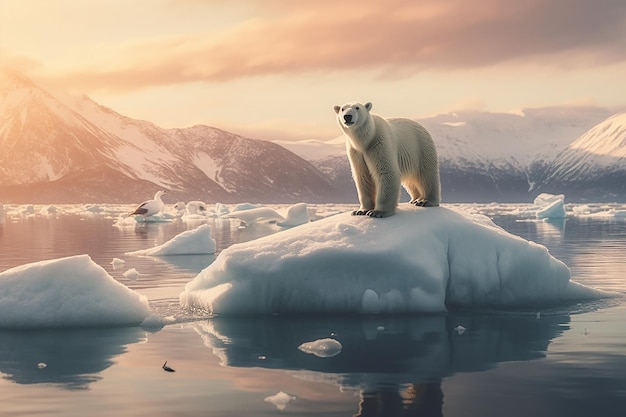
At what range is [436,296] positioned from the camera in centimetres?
1437

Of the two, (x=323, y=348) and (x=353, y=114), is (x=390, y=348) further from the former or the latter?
(x=353, y=114)

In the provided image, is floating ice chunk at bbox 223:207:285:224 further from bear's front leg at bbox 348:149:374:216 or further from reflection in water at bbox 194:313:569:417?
reflection in water at bbox 194:313:569:417

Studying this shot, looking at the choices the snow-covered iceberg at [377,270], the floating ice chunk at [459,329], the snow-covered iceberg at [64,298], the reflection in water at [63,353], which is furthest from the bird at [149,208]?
the floating ice chunk at [459,329]

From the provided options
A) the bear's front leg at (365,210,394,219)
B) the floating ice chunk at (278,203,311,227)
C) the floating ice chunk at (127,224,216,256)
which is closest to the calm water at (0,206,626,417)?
the bear's front leg at (365,210,394,219)

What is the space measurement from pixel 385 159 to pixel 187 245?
1614cm

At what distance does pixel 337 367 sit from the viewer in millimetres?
10344

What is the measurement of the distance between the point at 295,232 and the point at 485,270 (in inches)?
144

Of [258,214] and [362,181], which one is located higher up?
[362,181]

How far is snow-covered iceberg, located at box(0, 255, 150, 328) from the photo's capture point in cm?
1328

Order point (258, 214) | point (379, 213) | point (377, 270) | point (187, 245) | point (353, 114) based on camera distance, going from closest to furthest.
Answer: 1. point (377, 270)
2. point (353, 114)
3. point (379, 213)
4. point (187, 245)
5. point (258, 214)

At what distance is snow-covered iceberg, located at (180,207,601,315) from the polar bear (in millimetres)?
632

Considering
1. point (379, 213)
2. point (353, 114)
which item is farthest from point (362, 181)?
point (353, 114)

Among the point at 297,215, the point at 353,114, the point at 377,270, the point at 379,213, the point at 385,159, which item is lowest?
the point at 297,215

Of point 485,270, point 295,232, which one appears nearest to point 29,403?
point 295,232
